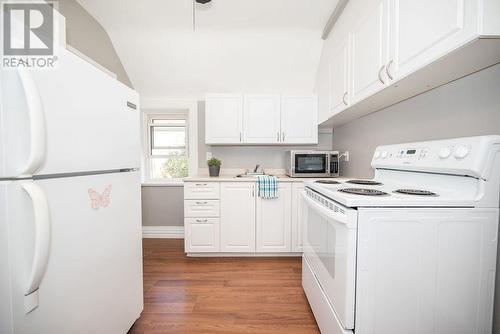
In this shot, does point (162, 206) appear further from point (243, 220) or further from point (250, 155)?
point (250, 155)

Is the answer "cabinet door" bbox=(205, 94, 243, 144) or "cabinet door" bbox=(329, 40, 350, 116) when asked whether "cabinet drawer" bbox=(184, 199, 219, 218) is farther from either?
"cabinet door" bbox=(329, 40, 350, 116)

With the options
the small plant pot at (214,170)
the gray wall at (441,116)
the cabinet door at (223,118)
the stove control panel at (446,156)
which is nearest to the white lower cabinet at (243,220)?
the small plant pot at (214,170)

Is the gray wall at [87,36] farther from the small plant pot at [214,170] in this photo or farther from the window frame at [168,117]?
the small plant pot at [214,170]

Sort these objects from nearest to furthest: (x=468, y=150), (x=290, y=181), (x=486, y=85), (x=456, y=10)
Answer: (x=456, y=10) < (x=468, y=150) < (x=486, y=85) < (x=290, y=181)

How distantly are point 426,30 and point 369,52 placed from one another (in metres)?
0.48

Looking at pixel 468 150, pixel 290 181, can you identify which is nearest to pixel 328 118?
pixel 290 181

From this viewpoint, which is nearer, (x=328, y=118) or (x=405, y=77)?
(x=405, y=77)

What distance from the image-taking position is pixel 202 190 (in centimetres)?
251

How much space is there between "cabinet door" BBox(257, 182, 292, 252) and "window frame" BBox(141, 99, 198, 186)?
3.94ft

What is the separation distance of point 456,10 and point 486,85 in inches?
18.5

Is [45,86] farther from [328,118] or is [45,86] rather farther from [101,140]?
[328,118]

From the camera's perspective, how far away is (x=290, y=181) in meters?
2.49

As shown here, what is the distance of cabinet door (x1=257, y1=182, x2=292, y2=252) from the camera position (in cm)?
249

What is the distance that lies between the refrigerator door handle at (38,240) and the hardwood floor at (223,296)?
0.97m
